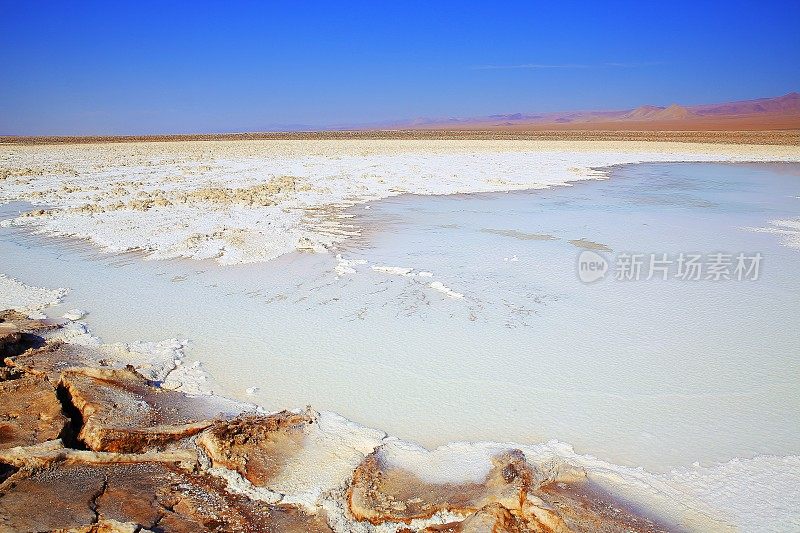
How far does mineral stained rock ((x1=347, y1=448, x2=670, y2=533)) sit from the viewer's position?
1.80m

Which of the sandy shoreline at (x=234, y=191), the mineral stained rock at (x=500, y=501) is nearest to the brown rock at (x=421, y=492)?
the mineral stained rock at (x=500, y=501)

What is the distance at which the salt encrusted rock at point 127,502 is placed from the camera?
5.49ft

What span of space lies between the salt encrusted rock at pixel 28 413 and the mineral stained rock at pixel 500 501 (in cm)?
127

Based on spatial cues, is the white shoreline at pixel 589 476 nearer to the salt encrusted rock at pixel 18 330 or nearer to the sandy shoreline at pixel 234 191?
the salt encrusted rock at pixel 18 330

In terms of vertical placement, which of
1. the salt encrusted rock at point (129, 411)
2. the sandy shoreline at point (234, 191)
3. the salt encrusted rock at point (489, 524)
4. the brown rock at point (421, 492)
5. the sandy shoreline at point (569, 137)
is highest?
the sandy shoreline at point (569, 137)

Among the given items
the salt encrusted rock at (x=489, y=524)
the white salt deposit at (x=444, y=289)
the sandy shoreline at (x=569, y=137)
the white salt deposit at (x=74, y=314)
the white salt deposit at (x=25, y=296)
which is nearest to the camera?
the salt encrusted rock at (x=489, y=524)

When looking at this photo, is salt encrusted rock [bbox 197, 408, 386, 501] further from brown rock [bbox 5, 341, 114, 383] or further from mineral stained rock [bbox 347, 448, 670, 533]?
brown rock [bbox 5, 341, 114, 383]

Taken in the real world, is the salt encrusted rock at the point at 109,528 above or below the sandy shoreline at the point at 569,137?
below

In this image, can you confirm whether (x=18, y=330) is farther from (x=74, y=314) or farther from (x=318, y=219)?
(x=318, y=219)

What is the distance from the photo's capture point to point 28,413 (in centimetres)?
233

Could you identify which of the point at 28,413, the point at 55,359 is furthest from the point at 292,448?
the point at 55,359

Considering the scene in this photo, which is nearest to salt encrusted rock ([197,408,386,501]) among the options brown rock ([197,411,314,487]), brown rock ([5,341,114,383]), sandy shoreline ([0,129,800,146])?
brown rock ([197,411,314,487])

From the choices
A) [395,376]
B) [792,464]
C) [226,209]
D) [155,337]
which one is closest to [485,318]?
[395,376]

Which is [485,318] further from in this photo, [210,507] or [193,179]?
[193,179]
